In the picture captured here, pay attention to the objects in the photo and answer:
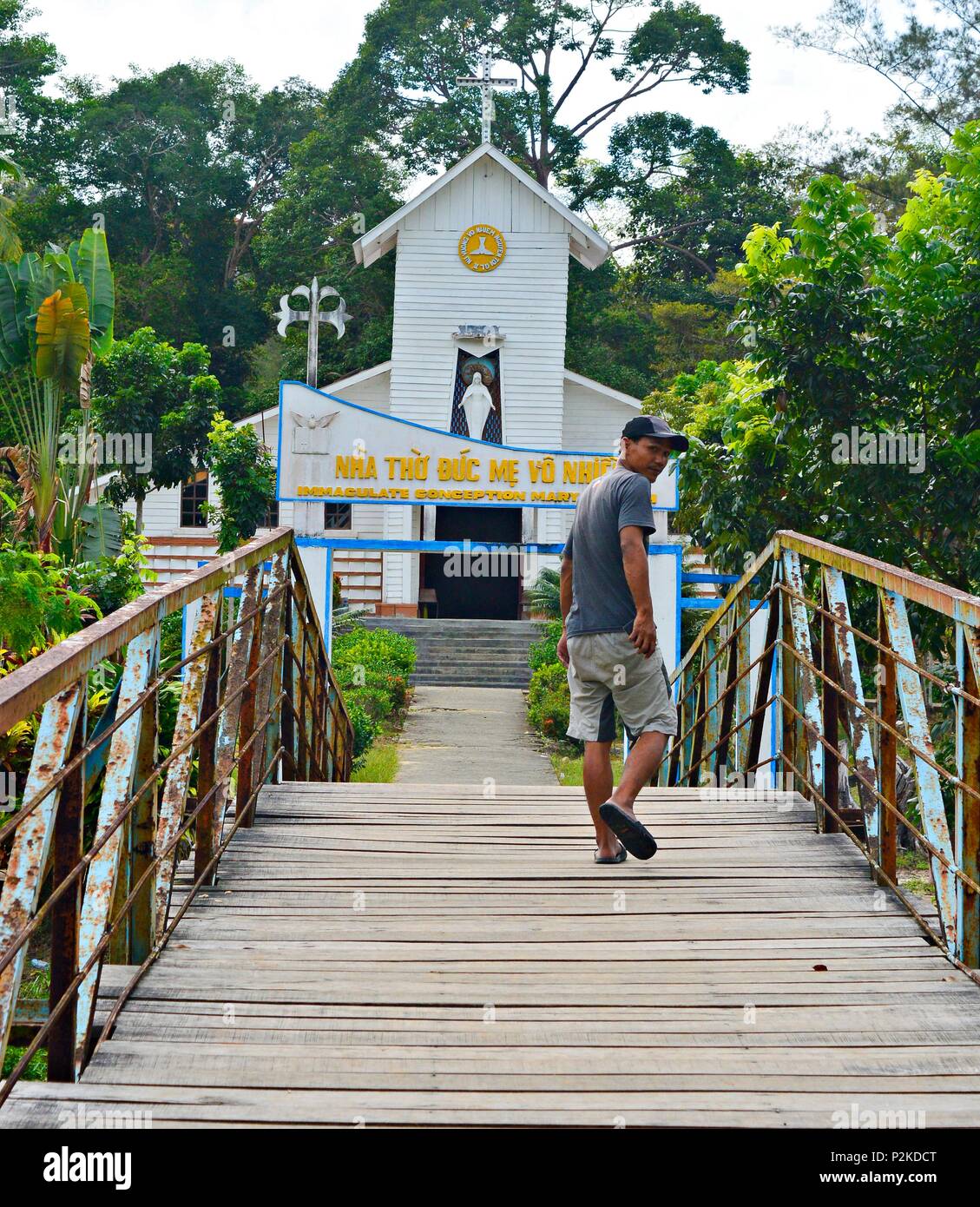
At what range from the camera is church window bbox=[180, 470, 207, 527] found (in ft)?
89.2

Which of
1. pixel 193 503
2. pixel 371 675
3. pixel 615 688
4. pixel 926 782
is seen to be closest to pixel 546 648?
pixel 371 675

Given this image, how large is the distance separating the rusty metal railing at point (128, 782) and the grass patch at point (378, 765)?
24.1ft

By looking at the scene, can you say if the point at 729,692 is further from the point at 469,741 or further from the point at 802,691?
the point at 469,741

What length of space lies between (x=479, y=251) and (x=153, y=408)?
6.44 meters

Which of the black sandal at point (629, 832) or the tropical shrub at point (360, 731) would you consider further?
the tropical shrub at point (360, 731)

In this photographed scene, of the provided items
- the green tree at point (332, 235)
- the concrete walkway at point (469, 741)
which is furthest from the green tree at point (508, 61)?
the concrete walkway at point (469, 741)

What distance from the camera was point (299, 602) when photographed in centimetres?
666

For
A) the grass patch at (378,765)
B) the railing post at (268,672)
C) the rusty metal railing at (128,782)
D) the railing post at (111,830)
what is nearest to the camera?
the rusty metal railing at (128,782)

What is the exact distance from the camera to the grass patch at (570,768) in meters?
14.3

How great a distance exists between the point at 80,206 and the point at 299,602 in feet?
119

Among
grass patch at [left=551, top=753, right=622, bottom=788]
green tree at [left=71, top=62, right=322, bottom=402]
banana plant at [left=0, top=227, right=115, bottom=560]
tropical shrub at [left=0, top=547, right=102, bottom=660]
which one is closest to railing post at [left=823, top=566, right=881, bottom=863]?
tropical shrub at [left=0, top=547, right=102, bottom=660]

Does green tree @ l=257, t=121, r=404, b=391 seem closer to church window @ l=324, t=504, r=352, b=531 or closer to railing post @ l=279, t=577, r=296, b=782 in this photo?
church window @ l=324, t=504, r=352, b=531

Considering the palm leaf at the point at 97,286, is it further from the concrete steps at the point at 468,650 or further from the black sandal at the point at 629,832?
the black sandal at the point at 629,832

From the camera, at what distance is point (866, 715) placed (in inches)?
183
